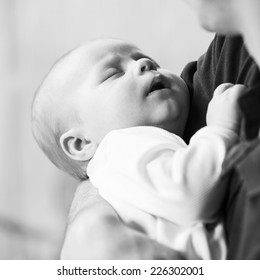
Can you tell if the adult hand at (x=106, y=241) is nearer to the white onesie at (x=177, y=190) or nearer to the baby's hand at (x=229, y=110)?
the white onesie at (x=177, y=190)

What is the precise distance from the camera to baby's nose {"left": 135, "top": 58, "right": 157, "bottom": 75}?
726 mm

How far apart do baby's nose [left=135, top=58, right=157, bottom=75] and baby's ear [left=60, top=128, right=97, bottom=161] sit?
4.7 inches

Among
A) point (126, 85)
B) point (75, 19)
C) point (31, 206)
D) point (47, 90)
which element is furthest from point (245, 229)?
point (75, 19)

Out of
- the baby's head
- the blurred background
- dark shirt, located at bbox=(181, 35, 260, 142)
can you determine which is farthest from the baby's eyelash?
the blurred background

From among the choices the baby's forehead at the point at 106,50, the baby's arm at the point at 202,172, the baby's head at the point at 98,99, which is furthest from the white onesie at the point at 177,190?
the baby's forehead at the point at 106,50

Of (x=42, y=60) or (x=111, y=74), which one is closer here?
(x=111, y=74)

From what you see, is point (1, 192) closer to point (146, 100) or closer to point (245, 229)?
point (146, 100)

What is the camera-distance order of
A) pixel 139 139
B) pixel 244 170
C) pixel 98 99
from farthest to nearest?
1. pixel 98 99
2. pixel 139 139
3. pixel 244 170

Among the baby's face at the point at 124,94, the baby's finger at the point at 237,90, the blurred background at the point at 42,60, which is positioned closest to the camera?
the baby's finger at the point at 237,90

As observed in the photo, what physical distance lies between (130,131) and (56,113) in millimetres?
155

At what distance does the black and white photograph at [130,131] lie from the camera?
1.74 ft

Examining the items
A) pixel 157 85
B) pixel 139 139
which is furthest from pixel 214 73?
pixel 139 139

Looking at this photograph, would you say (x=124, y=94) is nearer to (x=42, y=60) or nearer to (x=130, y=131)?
(x=130, y=131)

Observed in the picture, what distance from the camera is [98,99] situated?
2.36 feet
